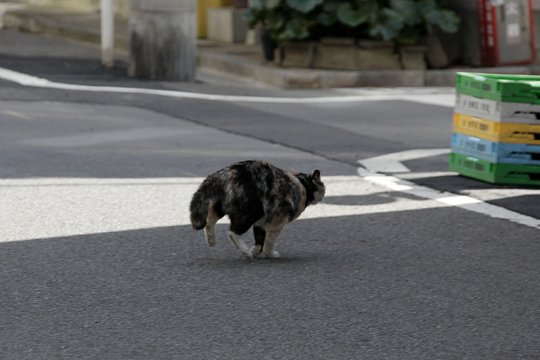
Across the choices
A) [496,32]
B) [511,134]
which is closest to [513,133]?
[511,134]

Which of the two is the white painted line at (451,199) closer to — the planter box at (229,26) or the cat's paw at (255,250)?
the cat's paw at (255,250)

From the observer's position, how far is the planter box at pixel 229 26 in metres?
23.2

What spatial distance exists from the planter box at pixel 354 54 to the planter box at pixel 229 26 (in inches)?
149

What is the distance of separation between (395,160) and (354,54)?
6944 mm

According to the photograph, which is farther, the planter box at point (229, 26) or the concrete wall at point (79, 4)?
the concrete wall at point (79, 4)

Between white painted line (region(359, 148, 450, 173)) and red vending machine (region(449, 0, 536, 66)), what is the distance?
22.4 feet

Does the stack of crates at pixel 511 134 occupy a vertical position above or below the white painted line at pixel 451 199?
above

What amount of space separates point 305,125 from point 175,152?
2.53 m

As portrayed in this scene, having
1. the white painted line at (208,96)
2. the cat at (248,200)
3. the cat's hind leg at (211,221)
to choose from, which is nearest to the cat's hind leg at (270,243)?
the cat at (248,200)

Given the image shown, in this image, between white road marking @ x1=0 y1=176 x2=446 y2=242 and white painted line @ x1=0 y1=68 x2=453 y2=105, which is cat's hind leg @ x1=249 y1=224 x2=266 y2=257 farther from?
white painted line @ x1=0 y1=68 x2=453 y2=105

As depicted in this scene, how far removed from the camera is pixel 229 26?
76.2ft

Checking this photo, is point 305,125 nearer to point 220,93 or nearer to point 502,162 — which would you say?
point 220,93

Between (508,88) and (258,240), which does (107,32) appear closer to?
(508,88)

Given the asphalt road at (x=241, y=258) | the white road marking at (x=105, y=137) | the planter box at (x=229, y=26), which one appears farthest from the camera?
the planter box at (x=229, y=26)
